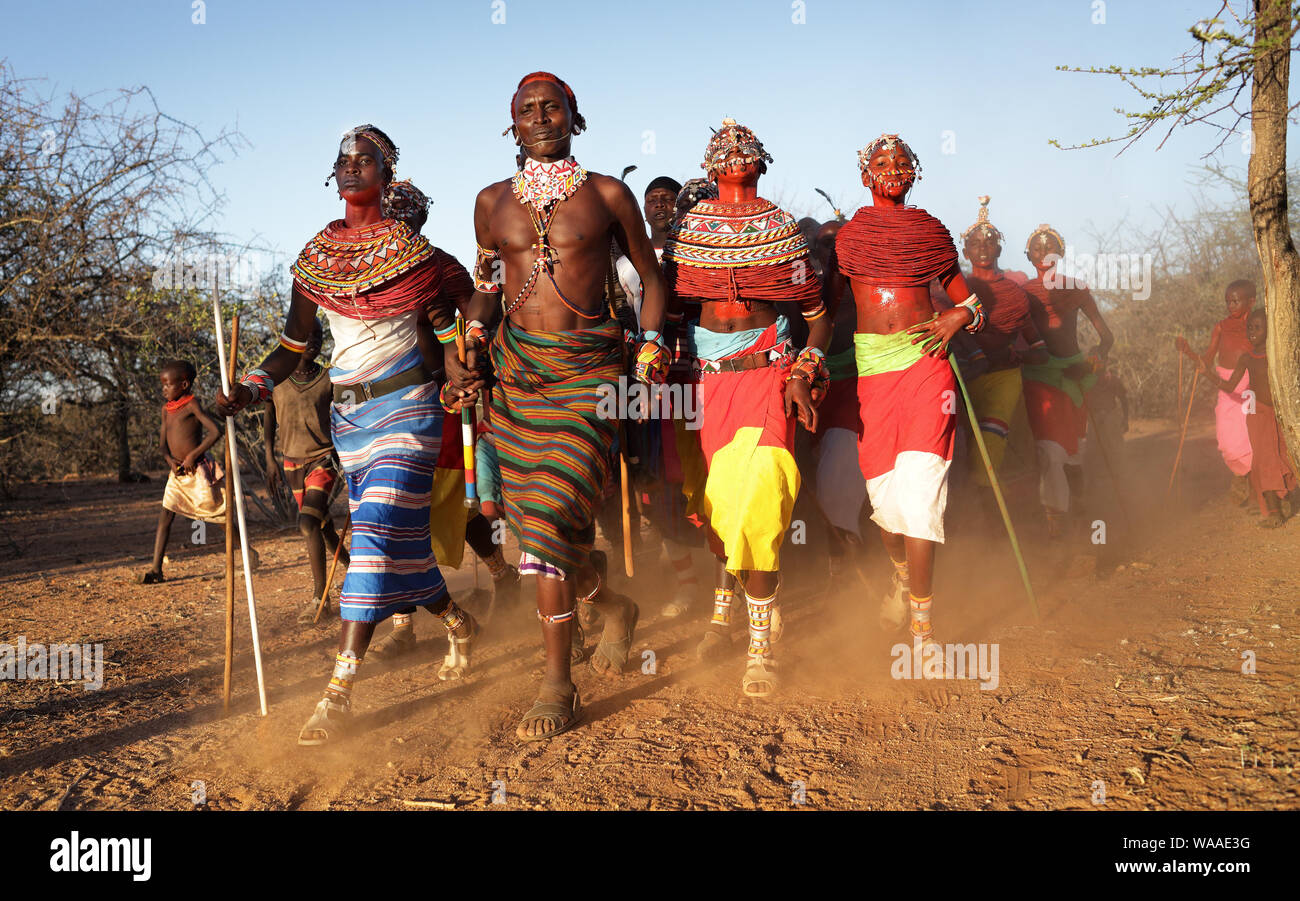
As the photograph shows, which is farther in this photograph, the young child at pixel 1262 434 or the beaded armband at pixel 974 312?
the young child at pixel 1262 434

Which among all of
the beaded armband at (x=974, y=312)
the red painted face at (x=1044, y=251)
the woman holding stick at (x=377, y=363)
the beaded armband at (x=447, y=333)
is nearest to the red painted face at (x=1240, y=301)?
the red painted face at (x=1044, y=251)

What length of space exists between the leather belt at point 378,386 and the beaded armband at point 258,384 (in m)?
0.30

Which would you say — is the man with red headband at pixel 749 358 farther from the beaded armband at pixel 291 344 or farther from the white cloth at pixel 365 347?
the beaded armband at pixel 291 344

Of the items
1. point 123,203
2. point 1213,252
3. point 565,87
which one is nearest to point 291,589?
point 565,87

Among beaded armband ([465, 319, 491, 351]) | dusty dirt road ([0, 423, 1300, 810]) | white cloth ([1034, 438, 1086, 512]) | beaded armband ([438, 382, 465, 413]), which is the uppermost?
beaded armband ([465, 319, 491, 351])

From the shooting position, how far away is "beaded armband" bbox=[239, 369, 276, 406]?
13.7 feet

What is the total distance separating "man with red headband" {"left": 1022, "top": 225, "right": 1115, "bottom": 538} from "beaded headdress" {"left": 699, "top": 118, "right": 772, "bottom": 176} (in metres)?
3.56

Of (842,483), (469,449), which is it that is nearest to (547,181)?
(469,449)

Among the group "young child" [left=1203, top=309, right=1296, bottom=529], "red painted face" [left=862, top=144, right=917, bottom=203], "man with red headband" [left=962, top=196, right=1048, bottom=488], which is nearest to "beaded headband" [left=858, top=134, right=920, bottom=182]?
"red painted face" [left=862, top=144, right=917, bottom=203]

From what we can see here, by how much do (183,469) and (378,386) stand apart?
361 centimetres

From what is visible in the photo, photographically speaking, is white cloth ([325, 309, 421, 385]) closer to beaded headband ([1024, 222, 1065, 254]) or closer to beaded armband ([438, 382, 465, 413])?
beaded armband ([438, 382, 465, 413])

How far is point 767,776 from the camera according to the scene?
337cm

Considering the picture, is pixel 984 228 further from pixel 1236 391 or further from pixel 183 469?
pixel 183 469

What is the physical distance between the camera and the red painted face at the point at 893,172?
4.82 m
